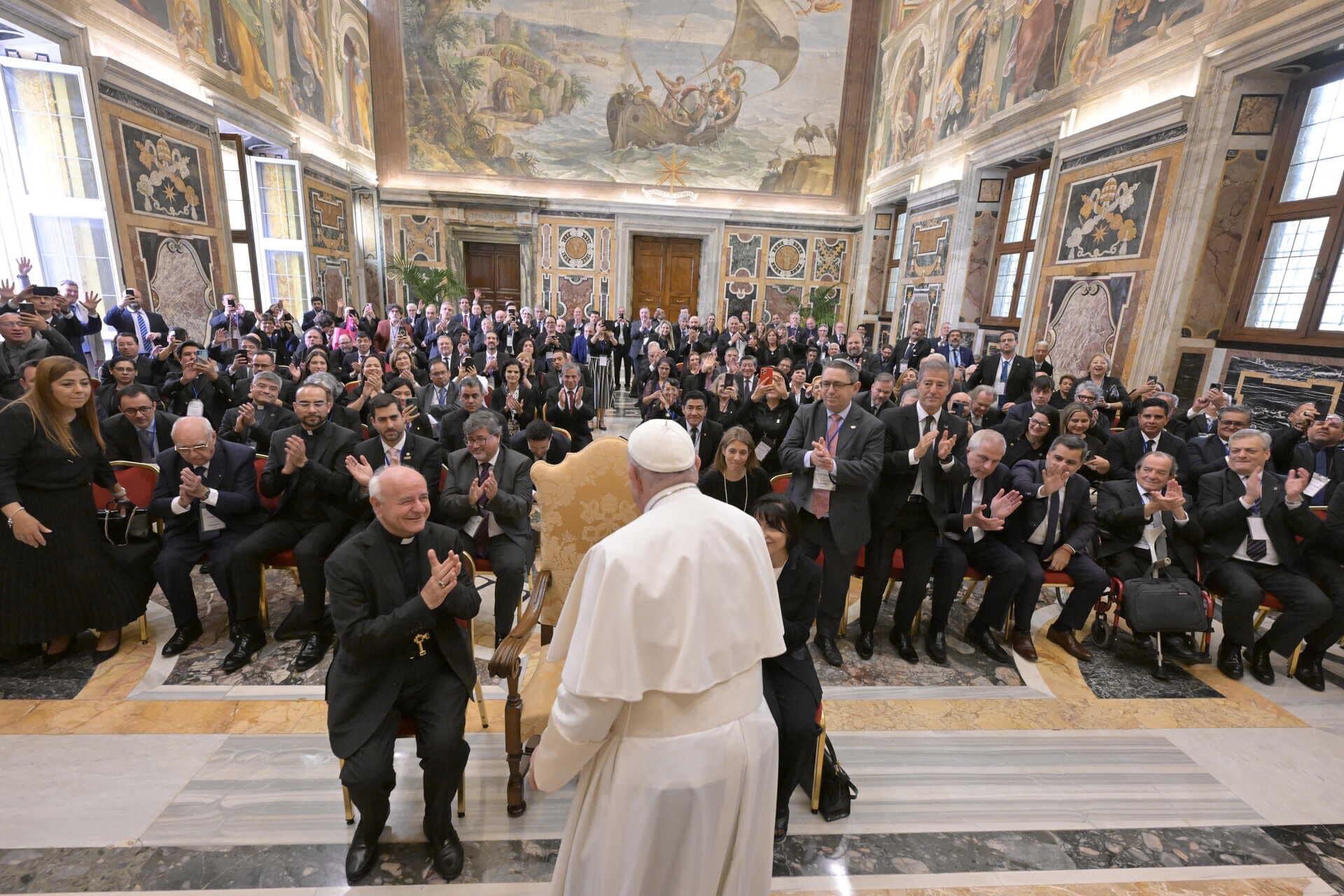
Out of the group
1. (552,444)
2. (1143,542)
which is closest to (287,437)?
(552,444)

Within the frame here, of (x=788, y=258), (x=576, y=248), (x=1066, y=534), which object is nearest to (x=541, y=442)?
(x=1066, y=534)

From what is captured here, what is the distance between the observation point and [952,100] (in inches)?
497

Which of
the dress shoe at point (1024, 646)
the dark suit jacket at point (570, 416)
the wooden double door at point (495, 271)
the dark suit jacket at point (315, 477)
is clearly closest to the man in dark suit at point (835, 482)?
the dress shoe at point (1024, 646)

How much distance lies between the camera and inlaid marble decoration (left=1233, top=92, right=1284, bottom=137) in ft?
22.1

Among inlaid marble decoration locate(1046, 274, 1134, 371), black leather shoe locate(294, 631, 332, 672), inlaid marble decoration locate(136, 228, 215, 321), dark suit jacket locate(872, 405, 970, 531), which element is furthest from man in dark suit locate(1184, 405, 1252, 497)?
inlaid marble decoration locate(136, 228, 215, 321)

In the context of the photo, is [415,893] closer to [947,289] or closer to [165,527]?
[165,527]

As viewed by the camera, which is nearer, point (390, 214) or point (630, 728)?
point (630, 728)

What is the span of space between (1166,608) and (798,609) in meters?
2.90

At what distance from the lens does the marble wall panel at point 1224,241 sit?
275 inches

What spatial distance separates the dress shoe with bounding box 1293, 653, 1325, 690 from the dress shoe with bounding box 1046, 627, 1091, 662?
130 cm

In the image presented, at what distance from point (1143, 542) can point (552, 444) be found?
14.6 ft

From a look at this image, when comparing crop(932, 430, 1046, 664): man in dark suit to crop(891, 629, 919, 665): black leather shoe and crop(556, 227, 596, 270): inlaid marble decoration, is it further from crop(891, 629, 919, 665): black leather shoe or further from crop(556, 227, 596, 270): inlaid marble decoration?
crop(556, 227, 596, 270): inlaid marble decoration

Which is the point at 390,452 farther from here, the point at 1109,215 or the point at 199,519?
the point at 1109,215

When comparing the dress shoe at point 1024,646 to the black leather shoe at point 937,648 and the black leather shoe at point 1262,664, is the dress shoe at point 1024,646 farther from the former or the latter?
the black leather shoe at point 1262,664
